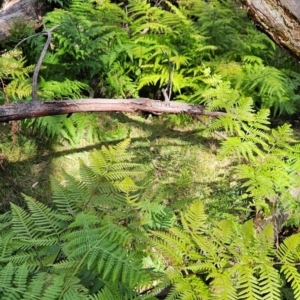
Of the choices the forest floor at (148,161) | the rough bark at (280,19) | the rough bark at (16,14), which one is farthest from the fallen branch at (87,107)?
the rough bark at (16,14)

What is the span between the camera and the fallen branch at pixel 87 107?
136 inches

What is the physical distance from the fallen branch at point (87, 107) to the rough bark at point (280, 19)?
87cm

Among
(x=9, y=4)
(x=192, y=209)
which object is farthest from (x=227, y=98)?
(x=9, y=4)

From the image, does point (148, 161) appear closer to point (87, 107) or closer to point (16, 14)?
point (87, 107)

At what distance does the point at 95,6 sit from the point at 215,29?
181 centimetres

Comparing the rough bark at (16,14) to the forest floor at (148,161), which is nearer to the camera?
the forest floor at (148,161)

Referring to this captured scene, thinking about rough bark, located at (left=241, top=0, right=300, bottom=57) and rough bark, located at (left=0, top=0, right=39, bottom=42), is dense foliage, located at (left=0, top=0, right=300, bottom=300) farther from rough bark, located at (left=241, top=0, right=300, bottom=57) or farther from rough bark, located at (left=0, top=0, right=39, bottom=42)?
rough bark, located at (left=241, top=0, right=300, bottom=57)

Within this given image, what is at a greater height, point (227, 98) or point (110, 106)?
point (227, 98)

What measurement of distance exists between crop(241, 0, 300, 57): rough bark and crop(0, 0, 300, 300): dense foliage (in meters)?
0.63

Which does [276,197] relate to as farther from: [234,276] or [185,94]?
[185,94]

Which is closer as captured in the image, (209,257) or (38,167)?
(209,257)

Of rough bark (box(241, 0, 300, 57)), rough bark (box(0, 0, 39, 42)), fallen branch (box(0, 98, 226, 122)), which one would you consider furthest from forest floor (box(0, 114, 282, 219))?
rough bark (box(0, 0, 39, 42))

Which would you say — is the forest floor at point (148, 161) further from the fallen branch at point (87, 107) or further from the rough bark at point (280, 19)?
the rough bark at point (280, 19)

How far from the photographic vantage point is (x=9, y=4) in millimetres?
5762
